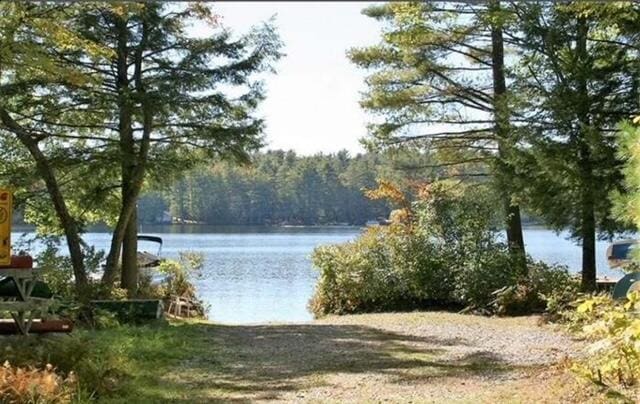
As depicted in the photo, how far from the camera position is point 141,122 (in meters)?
14.0

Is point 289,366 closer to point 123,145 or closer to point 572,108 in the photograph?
point 572,108

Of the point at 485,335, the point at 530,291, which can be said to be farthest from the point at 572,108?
the point at 485,335

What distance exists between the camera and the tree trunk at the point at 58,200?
12805 millimetres

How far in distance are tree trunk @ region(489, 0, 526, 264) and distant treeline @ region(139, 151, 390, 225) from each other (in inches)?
1335

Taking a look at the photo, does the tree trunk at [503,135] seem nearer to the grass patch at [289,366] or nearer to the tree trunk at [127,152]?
the grass patch at [289,366]

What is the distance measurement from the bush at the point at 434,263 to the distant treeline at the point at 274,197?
109ft

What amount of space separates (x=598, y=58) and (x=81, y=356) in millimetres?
9123

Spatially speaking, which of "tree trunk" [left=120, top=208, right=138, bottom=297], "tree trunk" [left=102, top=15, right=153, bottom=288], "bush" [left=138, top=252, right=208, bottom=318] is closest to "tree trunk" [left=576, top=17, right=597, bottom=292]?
"tree trunk" [left=102, top=15, right=153, bottom=288]

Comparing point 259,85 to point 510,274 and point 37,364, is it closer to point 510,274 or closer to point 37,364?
point 510,274

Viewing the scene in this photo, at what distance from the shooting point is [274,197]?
6369cm

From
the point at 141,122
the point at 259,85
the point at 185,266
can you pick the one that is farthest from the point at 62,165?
the point at 185,266

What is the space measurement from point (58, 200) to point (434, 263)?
742 centimetres

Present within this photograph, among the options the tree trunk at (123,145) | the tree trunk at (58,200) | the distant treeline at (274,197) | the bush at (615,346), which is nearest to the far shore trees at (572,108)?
the bush at (615,346)

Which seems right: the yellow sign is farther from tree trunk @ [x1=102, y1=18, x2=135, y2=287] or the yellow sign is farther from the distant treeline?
the distant treeline
